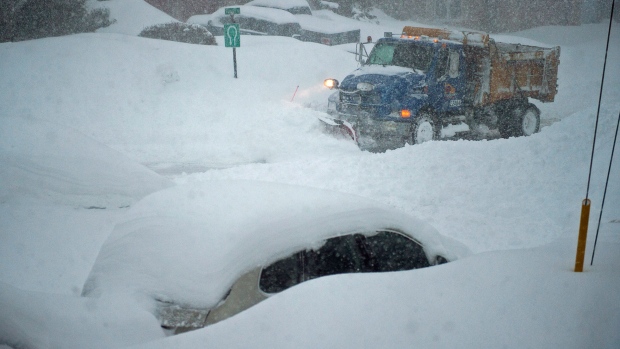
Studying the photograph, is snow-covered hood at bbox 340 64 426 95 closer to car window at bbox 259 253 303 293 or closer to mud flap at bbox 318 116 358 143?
mud flap at bbox 318 116 358 143

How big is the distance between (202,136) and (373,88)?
4.55 m

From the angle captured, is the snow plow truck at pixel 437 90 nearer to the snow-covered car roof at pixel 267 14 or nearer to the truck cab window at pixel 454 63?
the truck cab window at pixel 454 63

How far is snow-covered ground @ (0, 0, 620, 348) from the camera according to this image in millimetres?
2674

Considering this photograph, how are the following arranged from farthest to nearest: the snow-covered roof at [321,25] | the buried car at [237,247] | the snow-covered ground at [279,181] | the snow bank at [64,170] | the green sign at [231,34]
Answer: the snow-covered roof at [321,25], the green sign at [231,34], the snow bank at [64,170], the buried car at [237,247], the snow-covered ground at [279,181]

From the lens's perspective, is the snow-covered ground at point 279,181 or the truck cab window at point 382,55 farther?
the truck cab window at point 382,55

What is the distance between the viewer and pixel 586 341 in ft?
8.23

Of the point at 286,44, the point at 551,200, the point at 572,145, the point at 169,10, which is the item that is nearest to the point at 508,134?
the point at 572,145

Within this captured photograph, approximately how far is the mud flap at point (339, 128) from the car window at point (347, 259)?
7836mm

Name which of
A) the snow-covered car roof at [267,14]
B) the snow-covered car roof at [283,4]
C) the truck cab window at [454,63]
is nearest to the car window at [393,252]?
the truck cab window at [454,63]

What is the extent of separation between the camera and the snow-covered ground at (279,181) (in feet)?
8.77

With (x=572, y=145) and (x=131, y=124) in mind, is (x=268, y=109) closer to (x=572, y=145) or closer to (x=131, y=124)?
(x=131, y=124)

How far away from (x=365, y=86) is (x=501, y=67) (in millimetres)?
3864

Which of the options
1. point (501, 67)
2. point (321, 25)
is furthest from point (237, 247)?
point (321, 25)

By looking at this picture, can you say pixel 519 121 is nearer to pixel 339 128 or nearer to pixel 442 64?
pixel 442 64
